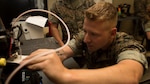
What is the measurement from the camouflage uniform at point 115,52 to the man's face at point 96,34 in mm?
63

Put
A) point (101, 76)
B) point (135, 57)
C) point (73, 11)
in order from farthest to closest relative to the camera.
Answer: point (73, 11)
point (135, 57)
point (101, 76)

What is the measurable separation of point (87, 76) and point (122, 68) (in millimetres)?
157

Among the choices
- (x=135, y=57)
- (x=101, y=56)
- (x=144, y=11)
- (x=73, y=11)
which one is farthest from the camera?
(x=144, y=11)

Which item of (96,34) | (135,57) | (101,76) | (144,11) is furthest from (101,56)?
(144,11)

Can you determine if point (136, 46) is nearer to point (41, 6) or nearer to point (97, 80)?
point (97, 80)

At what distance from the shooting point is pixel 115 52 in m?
1.10

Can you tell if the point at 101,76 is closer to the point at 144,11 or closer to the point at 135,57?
the point at 135,57

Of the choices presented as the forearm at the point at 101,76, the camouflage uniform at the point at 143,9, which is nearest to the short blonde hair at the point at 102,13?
the forearm at the point at 101,76

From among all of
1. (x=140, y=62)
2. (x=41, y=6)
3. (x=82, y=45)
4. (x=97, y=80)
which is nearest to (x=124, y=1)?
(x=41, y=6)

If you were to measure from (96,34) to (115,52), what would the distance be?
165mm

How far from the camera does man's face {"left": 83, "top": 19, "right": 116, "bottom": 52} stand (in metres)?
1.00

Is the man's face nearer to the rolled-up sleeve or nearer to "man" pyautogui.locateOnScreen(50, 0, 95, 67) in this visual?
the rolled-up sleeve

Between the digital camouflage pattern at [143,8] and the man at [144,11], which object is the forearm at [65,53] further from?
the digital camouflage pattern at [143,8]

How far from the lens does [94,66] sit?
1.27 meters
